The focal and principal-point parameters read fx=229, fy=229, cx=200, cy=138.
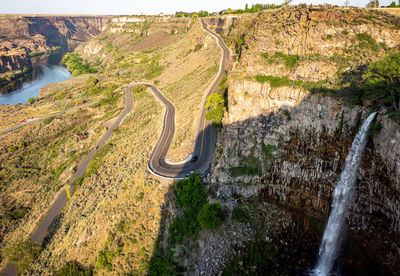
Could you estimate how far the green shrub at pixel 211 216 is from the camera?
33812 mm

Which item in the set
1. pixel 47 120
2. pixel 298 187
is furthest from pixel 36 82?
pixel 298 187

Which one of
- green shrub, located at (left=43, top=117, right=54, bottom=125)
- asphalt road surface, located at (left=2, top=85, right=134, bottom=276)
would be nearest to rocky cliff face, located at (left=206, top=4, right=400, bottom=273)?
asphalt road surface, located at (left=2, top=85, right=134, bottom=276)

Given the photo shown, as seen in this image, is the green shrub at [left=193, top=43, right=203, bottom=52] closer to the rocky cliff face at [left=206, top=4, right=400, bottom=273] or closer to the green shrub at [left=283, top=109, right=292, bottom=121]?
the rocky cliff face at [left=206, top=4, right=400, bottom=273]

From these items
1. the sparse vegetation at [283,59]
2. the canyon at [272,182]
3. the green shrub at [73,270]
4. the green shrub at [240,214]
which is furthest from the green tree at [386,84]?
the green shrub at [73,270]

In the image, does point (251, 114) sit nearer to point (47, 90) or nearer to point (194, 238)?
point (194, 238)

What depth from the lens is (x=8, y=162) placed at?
71.4 meters

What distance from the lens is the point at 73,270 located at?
3675cm

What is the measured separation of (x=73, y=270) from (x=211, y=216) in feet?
79.1

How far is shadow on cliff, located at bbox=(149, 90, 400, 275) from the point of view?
26.9m

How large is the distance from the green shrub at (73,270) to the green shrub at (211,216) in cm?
2021

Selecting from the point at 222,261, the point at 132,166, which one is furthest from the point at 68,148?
the point at 222,261

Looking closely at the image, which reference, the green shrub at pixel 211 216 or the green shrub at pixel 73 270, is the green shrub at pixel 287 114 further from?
the green shrub at pixel 73 270

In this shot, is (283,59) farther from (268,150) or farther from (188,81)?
(188,81)

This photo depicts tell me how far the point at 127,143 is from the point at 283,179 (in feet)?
141
